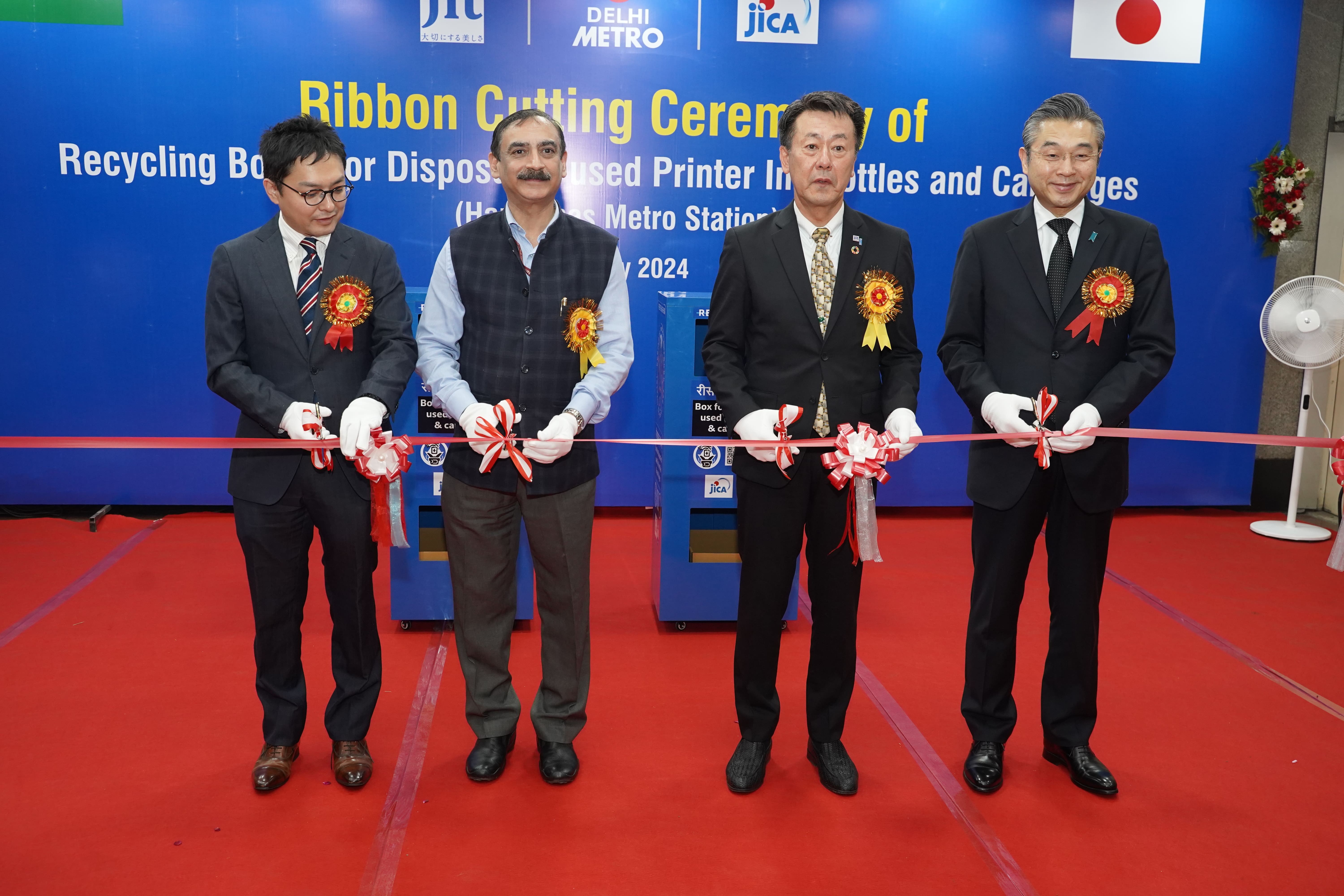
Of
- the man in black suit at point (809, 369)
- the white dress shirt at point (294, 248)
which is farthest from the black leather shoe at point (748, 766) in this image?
the white dress shirt at point (294, 248)

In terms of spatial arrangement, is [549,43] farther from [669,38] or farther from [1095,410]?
[1095,410]

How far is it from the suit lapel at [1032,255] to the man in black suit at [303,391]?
169 centimetres

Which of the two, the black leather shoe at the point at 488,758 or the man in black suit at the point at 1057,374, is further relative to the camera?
the black leather shoe at the point at 488,758

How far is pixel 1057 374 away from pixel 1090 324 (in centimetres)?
16

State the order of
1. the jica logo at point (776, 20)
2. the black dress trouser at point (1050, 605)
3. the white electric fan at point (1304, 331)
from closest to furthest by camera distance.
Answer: the black dress trouser at point (1050, 605) → the white electric fan at point (1304, 331) → the jica logo at point (776, 20)

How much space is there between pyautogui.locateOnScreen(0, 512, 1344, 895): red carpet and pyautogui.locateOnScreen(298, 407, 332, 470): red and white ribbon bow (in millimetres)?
944

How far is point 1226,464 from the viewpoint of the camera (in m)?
6.34

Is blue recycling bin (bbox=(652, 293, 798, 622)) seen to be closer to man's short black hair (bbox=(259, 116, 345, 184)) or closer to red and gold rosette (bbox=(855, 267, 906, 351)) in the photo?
red and gold rosette (bbox=(855, 267, 906, 351))

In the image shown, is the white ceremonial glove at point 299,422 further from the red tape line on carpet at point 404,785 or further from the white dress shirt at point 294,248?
the red tape line on carpet at point 404,785

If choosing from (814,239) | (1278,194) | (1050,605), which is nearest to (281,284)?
(814,239)

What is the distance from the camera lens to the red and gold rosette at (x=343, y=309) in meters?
2.68

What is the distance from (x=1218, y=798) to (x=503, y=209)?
8.73 ft

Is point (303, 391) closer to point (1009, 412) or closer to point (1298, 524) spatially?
point (1009, 412)

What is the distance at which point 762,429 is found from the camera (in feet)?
8.64
